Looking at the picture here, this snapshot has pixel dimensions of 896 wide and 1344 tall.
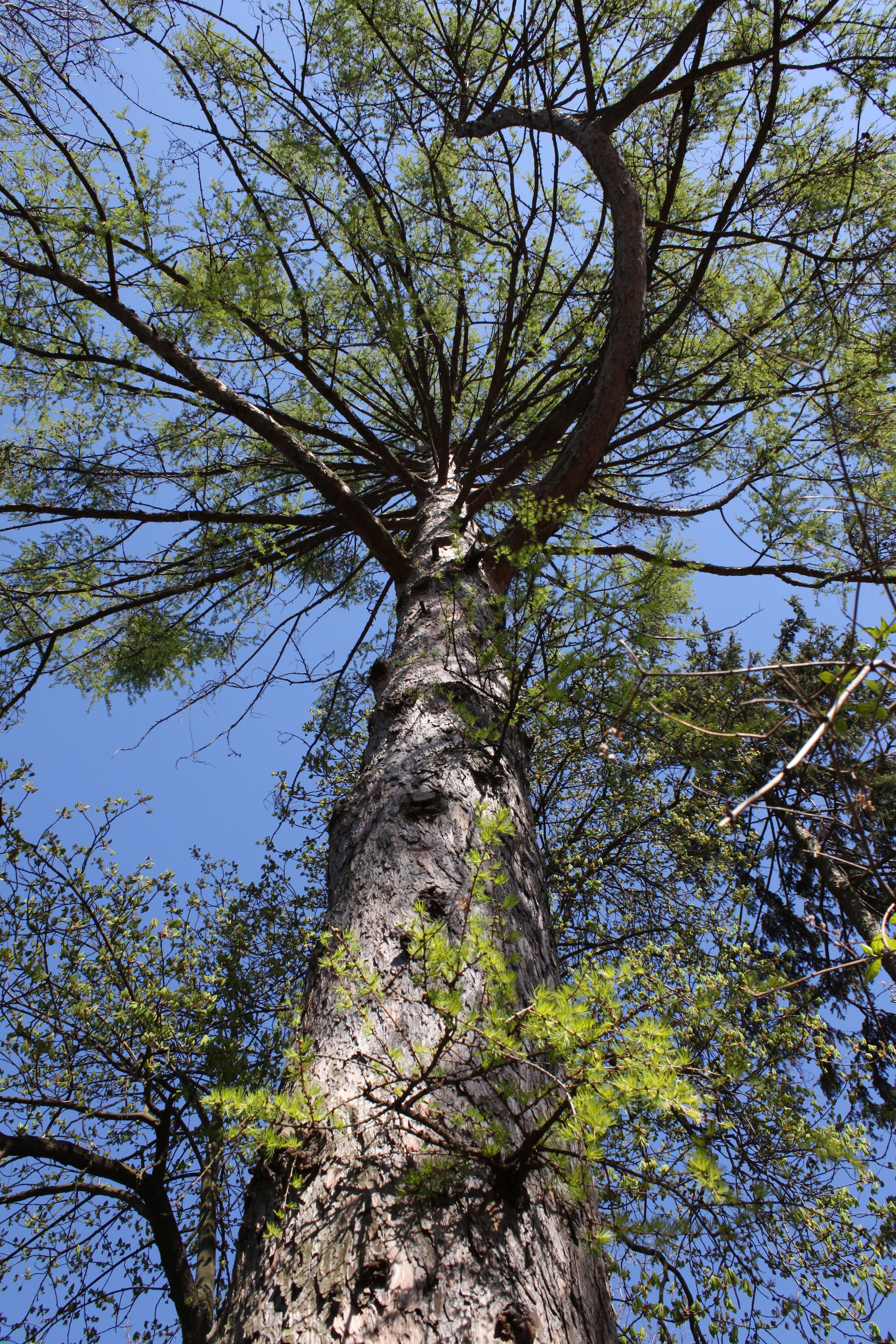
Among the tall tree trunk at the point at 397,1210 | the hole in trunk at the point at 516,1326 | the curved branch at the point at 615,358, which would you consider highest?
the curved branch at the point at 615,358

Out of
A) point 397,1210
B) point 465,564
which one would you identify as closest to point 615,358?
point 465,564

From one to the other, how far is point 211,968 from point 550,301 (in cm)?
465

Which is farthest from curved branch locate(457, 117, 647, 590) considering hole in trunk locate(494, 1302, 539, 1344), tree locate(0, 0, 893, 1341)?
hole in trunk locate(494, 1302, 539, 1344)

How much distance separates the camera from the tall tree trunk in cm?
106

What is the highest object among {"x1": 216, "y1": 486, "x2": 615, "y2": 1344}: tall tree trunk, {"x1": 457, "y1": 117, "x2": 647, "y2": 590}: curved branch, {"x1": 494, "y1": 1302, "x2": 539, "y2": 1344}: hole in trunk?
{"x1": 457, "y1": 117, "x2": 647, "y2": 590}: curved branch

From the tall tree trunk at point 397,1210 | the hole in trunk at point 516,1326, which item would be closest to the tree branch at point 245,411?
the tall tree trunk at point 397,1210

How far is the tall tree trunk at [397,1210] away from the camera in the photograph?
106cm

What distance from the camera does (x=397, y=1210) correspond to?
45.4 inches

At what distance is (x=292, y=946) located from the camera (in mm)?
3775

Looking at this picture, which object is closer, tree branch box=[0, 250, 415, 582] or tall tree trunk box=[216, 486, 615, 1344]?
tall tree trunk box=[216, 486, 615, 1344]

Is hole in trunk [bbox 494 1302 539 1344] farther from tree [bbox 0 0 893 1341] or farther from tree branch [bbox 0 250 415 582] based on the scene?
tree branch [bbox 0 250 415 582]

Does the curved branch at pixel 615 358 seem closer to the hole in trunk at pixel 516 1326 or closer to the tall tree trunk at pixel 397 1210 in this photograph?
the tall tree trunk at pixel 397 1210

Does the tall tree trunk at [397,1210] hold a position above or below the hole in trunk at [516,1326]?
above

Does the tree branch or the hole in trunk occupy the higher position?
the tree branch
